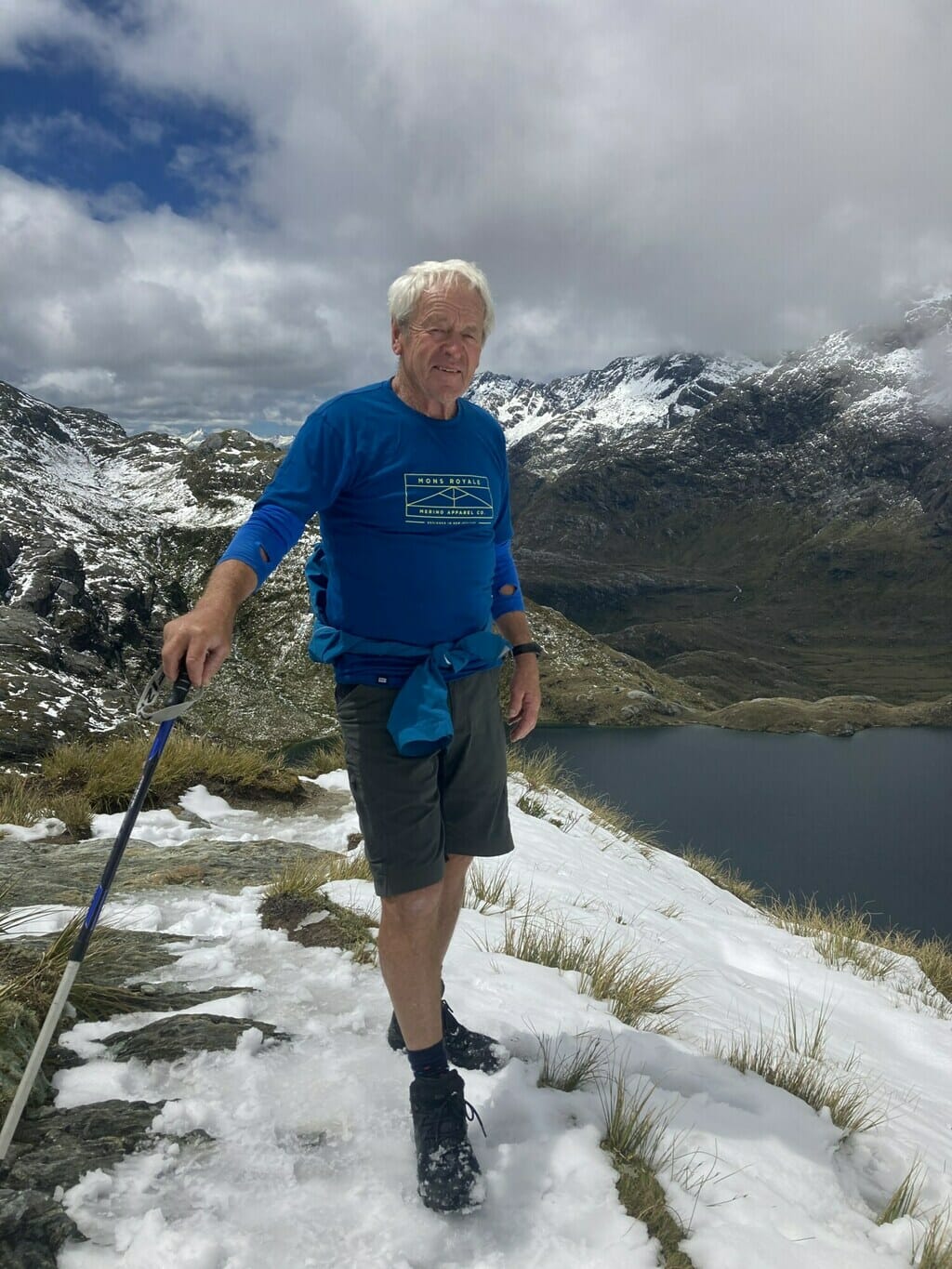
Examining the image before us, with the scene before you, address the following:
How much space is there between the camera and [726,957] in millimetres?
5867

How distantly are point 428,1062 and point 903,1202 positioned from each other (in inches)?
61.7

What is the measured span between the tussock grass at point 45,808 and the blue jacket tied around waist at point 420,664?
448cm

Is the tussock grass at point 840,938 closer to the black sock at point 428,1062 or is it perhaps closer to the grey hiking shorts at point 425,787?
the grey hiking shorts at point 425,787

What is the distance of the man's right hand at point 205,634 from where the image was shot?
2.15 metres

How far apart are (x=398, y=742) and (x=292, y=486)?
0.92 m

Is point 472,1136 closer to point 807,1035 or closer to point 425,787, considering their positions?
point 425,787

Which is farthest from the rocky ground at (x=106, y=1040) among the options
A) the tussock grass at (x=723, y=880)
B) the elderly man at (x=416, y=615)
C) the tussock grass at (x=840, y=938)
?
the tussock grass at (x=723, y=880)

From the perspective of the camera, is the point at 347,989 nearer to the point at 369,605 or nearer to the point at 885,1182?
the point at 369,605

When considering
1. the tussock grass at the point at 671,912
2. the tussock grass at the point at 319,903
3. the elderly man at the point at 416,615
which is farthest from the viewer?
the tussock grass at the point at 671,912

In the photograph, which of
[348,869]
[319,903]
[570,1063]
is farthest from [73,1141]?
[348,869]

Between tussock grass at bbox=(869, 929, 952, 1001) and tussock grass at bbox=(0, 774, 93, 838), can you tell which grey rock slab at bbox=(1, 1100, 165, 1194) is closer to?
tussock grass at bbox=(0, 774, 93, 838)

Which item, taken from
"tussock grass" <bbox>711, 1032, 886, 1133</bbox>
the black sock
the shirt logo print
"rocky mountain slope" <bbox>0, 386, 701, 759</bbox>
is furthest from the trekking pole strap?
"rocky mountain slope" <bbox>0, 386, 701, 759</bbox>

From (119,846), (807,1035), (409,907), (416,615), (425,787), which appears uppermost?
(416,615)

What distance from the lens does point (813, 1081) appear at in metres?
3.02
